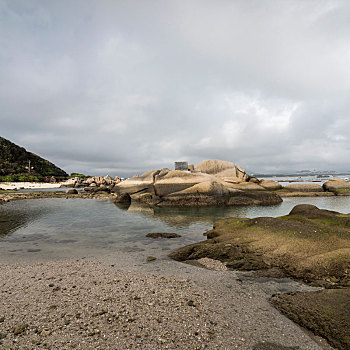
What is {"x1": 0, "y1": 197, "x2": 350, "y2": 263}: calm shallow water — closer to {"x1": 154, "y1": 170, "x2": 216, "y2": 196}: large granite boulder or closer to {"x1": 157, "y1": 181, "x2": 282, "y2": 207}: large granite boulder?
{"x1": 157, "y1": 181, "x2": 282, "y2": 207}: large granite boulder

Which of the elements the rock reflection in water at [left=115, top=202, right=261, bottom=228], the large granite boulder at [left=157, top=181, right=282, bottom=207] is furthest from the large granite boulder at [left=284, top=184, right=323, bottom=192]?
the rock reflection in water at [left=115, top=202, right=261, bottom=228]

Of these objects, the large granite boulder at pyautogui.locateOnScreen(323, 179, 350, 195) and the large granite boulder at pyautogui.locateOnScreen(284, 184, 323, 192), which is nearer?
the large granite boulder at pyautogui.locateOnScreen(323, 179, 350, 195)

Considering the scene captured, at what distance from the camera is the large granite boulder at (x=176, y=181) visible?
3931 cm

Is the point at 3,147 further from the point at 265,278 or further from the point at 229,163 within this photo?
the point at 265,278

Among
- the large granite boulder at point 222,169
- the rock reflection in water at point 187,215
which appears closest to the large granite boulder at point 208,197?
the rock reflection in water at point 187,215

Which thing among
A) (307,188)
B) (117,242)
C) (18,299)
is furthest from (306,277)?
(307,188)

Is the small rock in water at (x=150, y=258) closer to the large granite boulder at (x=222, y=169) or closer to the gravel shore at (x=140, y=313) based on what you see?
the gravel shore at (x=140, y=313)

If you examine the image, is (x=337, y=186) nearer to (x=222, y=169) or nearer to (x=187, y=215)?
(x=222, y=169)

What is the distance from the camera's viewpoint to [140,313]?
A: 6.03 metres

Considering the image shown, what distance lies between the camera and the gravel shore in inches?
193

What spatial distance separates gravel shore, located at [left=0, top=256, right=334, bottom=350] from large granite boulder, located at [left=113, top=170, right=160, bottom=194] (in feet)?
115

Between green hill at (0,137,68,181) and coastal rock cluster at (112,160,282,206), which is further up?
green hill at (0,137,68,181)

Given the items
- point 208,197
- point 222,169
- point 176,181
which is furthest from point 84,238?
point 222,169

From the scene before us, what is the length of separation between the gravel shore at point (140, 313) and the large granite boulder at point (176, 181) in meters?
30.1
